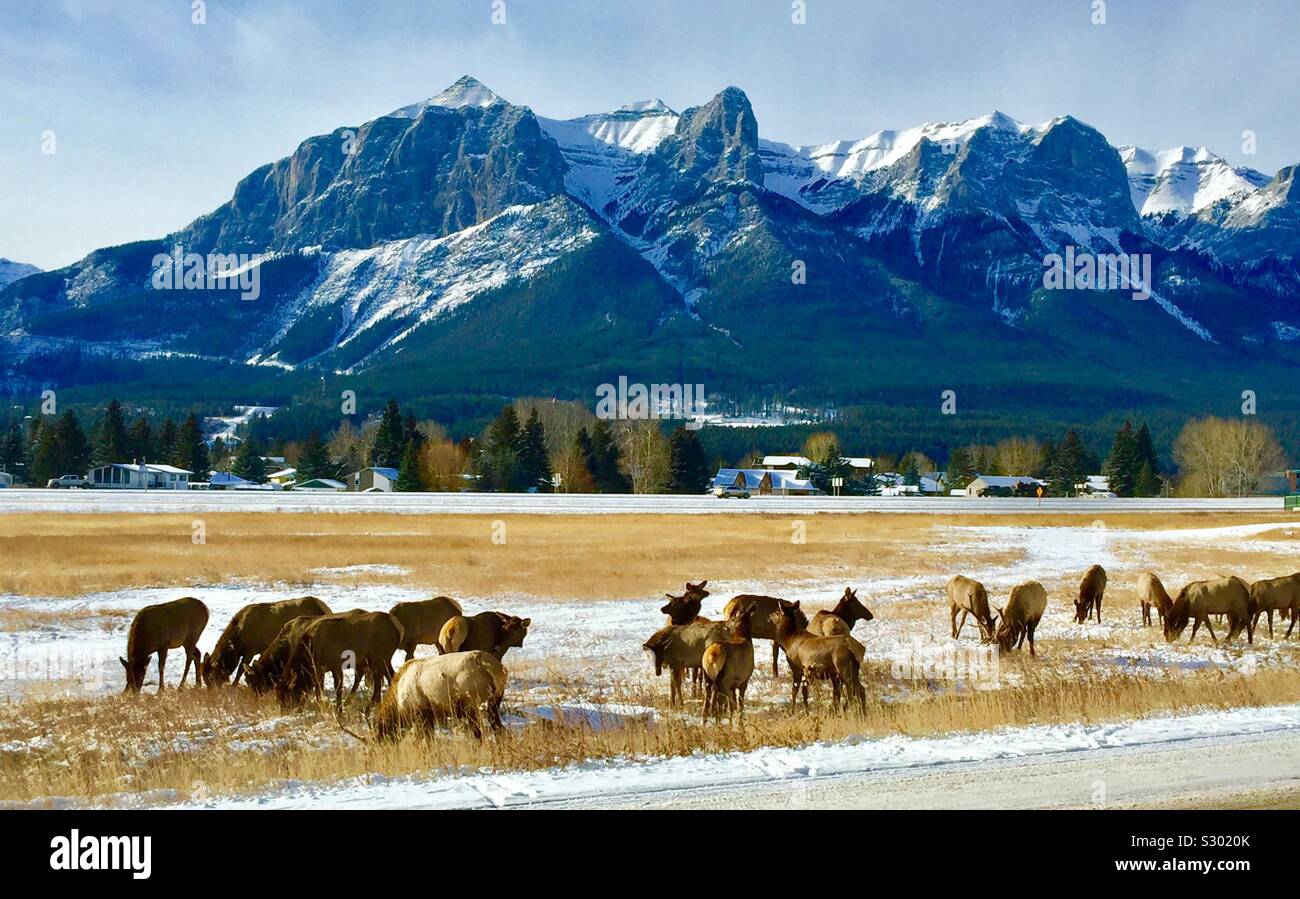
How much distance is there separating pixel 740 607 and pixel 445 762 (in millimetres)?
8442

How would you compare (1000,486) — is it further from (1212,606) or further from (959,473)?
(1212,606)

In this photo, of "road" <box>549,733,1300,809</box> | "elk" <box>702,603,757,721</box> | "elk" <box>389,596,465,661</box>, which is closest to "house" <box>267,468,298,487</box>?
"elk" <box>389,596,465,661</box>

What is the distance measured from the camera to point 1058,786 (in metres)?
10.4

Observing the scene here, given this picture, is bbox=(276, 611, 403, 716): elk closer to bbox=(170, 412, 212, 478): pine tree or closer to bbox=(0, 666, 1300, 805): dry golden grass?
bbox=(0, 666, 1300, 805): dry golden grass

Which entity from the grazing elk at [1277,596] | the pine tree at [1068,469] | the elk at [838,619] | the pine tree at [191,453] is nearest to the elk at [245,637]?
the elk at [838,619]

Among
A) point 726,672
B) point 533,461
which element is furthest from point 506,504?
point 726,672

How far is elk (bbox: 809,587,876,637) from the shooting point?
57.1 ft

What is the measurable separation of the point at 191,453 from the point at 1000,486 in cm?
9991

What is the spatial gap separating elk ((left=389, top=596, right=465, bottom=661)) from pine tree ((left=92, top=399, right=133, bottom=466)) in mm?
115406

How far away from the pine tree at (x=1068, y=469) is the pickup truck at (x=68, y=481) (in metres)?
109

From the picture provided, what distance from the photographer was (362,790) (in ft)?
34.3

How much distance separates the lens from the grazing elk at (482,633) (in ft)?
53.9
